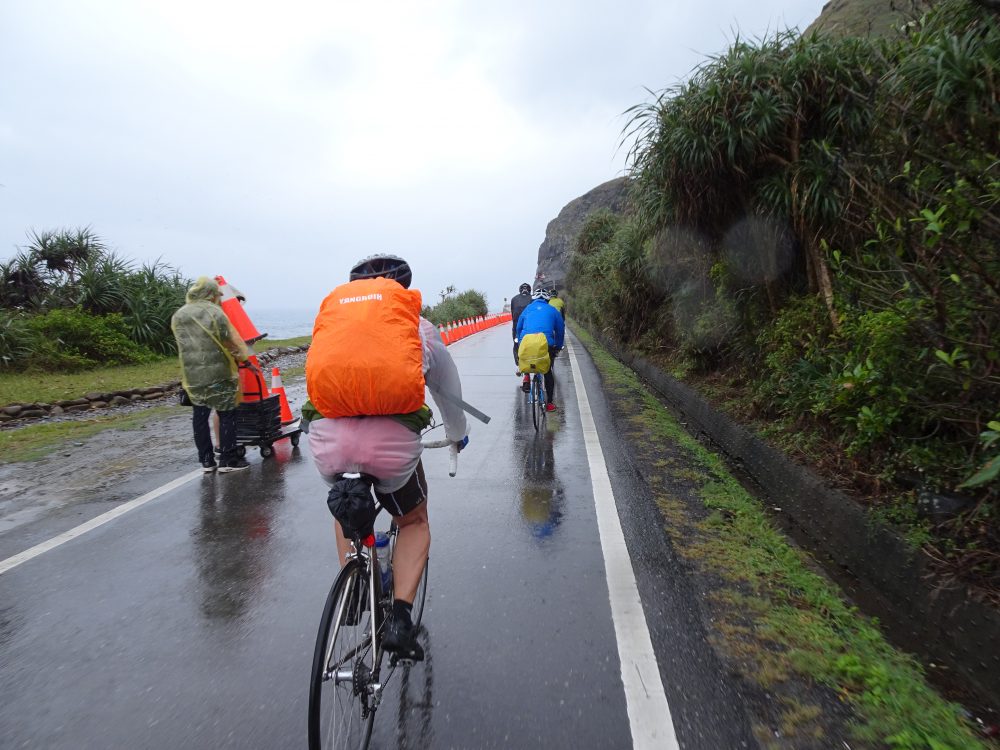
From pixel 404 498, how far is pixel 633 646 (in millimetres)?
1347

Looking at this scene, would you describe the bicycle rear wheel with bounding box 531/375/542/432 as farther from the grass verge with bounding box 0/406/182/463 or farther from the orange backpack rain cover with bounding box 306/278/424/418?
the orange backpack rain cover with bounding box 306/278/424/418

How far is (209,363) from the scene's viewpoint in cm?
589

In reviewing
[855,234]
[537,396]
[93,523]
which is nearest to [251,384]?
[93,523]

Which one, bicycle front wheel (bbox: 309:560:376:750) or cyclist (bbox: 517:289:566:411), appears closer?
bicycle front wheel (bbox: 309:560:376:750)

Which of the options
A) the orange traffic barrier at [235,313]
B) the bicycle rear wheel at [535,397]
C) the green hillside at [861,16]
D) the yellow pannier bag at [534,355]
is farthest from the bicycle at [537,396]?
the green hillside at [861,16]

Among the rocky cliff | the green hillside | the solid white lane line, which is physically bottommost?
the solid white lane line

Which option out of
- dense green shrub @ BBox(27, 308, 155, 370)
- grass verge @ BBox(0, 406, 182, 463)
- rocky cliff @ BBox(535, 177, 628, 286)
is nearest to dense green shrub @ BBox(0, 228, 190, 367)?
dense green shrub @ BBox(27, 308, 155, 370)

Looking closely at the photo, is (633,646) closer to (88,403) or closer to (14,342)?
(88,403)

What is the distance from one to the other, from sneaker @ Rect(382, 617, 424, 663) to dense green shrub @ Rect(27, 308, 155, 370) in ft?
43.9

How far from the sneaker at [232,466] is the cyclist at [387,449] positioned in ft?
13.1

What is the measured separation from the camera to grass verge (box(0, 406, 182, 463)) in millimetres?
6793

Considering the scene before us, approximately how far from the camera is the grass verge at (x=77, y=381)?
31.8 feet

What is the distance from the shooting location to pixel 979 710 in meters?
2.60

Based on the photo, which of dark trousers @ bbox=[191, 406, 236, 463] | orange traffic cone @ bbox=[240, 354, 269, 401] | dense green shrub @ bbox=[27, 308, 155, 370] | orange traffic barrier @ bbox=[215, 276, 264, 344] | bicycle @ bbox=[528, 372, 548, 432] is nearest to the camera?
dark trousers @ bbox=[191, 406, 236, 463]
